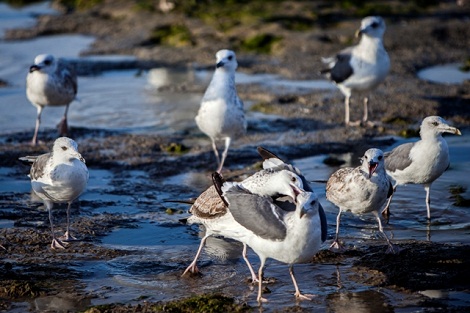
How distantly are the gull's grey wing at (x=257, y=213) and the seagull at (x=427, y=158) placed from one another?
2523 mm

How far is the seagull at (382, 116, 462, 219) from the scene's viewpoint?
918cm

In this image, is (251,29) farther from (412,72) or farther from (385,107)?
(385,107)

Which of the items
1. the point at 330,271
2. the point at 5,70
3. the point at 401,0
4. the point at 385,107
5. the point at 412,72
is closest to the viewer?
the point at 330,271

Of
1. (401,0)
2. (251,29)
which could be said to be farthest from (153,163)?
(401,0)

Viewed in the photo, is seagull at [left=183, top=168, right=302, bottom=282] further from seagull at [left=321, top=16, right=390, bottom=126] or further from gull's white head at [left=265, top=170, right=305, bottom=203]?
seagull at [left=321, top=16, right=390, bottom=126]

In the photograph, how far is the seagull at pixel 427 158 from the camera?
918cm

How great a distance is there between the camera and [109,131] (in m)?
13.2

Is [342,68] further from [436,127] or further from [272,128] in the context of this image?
[436,127]

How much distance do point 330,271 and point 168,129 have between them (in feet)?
20.0

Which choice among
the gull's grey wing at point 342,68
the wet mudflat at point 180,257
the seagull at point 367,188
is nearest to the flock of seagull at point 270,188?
the seagull at point 367,188

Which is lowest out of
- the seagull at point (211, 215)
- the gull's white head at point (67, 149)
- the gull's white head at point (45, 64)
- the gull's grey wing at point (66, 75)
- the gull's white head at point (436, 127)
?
the seagull at point (211, 215)

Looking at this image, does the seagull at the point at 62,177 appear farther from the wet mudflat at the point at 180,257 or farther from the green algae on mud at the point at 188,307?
the green algae on mud at the point at 188,307

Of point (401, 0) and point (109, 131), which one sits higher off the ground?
point (401, 0)

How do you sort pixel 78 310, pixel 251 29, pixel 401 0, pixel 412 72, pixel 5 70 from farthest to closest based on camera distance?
pixel 401 0
pixel 251 29
pixel 5 70
pixel 412 72
pixel 78 310
